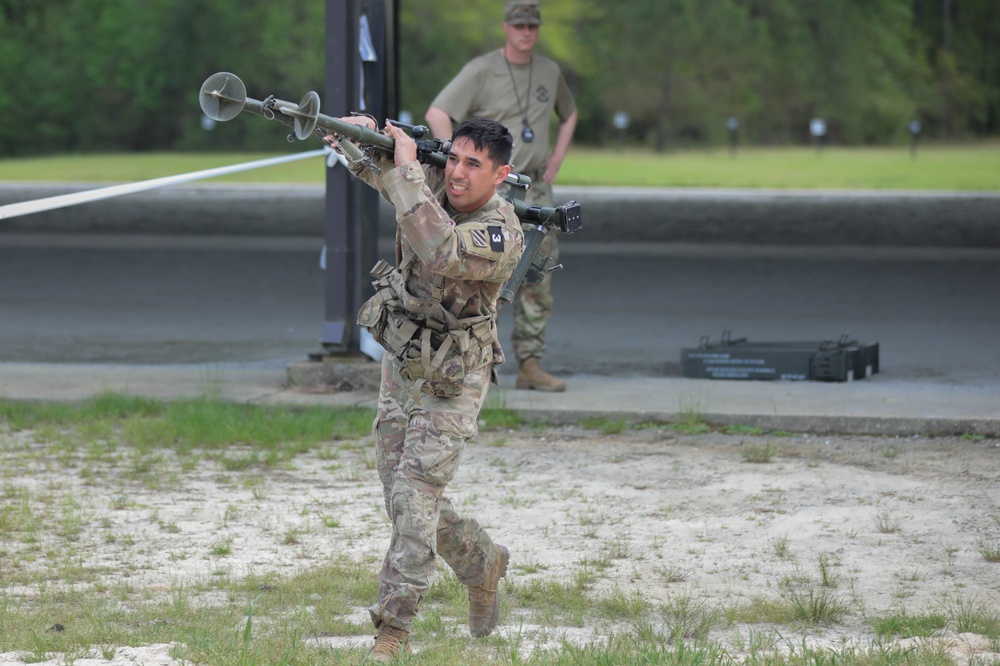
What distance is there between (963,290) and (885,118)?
165 feet

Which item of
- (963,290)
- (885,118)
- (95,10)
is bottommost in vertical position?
(963,290)

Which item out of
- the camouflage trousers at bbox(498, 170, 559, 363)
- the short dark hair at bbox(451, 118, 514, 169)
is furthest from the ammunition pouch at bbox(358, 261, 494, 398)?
the camouflage trousers at bbox(498, 170, 559, 363)

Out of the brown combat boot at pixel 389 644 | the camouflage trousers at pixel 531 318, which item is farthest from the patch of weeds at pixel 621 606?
the camouflage trousers at pixel 531 318

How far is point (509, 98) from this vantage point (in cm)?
810

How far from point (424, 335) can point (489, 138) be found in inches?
24.3

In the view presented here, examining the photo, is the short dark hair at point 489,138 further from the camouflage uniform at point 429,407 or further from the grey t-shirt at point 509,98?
the grey t-shirt at point 509,98

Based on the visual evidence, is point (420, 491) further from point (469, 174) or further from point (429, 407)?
point (469, 174)

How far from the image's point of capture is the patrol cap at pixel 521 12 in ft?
26.1

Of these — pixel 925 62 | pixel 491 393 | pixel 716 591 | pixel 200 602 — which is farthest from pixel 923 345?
pixel 925 62

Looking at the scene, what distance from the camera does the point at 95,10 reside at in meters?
62.5

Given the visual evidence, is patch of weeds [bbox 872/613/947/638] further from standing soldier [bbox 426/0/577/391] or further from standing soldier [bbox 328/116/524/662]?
standing soldier [bbox 426/0/577/391]

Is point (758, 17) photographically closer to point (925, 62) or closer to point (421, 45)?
point (925, 62)

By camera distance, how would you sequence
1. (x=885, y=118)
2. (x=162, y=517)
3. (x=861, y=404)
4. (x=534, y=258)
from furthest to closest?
(x=885, y=118)
(x=861, y=404)
(x=162, y=517)
(x=534, y=258)

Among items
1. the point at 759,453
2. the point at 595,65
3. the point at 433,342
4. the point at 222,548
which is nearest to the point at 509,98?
the point at 759,453
